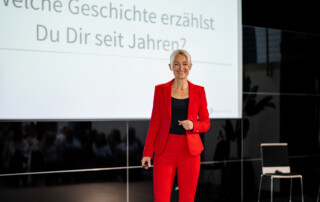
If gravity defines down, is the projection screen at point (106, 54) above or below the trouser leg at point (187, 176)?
above

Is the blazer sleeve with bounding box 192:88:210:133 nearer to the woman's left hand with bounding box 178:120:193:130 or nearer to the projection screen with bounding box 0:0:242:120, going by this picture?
the woman's left hand with bounding box 178:120:193:130

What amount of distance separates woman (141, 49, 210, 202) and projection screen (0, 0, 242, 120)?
1.46m

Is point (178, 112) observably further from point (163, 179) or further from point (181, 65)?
point (163, 179)

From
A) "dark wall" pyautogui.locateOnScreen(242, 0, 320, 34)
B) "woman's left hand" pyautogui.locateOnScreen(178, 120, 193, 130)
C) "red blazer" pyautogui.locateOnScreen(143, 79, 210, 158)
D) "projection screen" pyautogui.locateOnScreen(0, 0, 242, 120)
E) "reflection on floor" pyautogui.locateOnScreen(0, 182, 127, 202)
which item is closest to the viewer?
"woman's left hand" pyautogui.locateOnScreen(178, 120, 193, 130)

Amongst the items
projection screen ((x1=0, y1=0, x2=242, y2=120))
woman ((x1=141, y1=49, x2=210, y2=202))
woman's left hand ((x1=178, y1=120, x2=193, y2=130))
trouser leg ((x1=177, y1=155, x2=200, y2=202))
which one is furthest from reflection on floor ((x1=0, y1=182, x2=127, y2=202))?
woman's left hand ((x1=178, y1=120, x2=193, y2=130))

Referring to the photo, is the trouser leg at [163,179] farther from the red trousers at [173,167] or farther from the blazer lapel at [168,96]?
the blazer lapel at [168,96]

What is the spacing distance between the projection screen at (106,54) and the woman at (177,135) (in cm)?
146

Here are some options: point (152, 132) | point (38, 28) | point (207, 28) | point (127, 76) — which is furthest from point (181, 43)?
point (152, 132)

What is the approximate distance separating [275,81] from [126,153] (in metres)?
2.44

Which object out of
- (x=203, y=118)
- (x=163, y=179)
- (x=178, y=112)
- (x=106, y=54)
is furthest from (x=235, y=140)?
(x=163, y=179)

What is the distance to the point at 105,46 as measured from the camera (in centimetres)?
472

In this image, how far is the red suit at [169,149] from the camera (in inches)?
127

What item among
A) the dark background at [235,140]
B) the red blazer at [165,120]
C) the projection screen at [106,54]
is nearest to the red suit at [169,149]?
the red blazer at [165,120]

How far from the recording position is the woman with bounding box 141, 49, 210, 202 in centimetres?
323
